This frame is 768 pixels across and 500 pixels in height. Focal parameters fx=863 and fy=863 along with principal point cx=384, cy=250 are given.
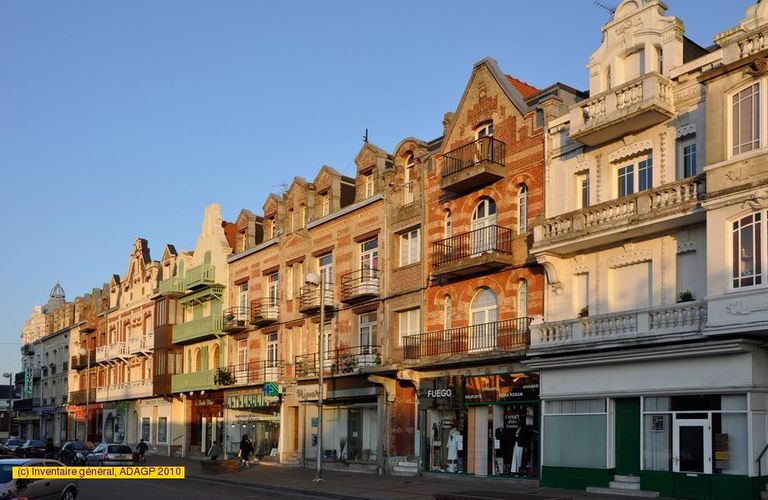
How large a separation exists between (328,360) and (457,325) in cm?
938

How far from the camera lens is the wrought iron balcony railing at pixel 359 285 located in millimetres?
35438

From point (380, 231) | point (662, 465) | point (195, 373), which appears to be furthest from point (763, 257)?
point (195, 373)

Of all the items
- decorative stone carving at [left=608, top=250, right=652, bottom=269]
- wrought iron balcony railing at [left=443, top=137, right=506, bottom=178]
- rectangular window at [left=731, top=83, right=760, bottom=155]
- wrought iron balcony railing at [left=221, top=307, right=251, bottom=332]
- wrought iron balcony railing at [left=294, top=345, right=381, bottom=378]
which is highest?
wrought iron balcony railing at [left=443, top=137, right=506, bottom=178]

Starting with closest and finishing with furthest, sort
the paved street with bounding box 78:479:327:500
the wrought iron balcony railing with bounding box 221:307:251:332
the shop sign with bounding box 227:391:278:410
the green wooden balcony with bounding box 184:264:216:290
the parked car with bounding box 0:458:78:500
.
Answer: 1. the parked car with bounding box 0:458:78:500
2. the paved street with bounding box 78:479:327:500
3. the shop sign with bounding box 227:391:278:410
4. the wrought iron balcony railing with bounding box 221:307:251:332
5. the green wooden balcony with bounding box 184:264:216:290

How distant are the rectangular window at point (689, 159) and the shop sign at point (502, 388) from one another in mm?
7644

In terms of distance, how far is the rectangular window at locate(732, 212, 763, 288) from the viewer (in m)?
19.9

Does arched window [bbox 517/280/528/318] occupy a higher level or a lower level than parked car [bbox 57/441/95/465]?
higher

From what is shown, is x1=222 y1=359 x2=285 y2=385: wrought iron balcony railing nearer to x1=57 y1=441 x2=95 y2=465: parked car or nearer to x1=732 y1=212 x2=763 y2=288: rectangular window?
x1=57 y1=441 x2=95 y2=465: parked car

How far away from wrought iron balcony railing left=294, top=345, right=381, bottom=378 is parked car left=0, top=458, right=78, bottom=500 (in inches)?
594

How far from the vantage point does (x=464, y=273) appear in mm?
30344

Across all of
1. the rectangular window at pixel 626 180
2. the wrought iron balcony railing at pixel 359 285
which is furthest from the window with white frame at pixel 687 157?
the wrought iron balcony railing at pixel 359 285

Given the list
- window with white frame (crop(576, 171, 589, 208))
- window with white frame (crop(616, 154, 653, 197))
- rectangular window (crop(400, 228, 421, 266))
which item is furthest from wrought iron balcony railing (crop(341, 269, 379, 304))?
window with white frame (crop(616, 154, 653, 197))

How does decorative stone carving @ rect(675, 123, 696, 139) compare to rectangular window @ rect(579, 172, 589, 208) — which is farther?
rectangular window @ rect(579, 172, 589, 208)

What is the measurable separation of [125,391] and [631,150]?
47.6 m
